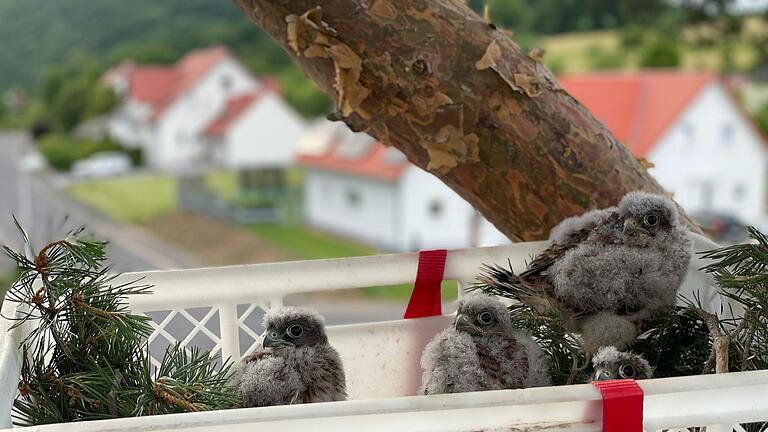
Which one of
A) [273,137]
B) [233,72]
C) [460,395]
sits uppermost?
[233,72]

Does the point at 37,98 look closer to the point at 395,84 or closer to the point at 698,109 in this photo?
the point at 698,109

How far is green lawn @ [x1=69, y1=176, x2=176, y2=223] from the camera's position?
22.4ft

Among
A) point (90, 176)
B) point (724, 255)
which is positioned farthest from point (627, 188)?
point (90, 176)

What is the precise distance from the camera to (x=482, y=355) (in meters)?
0.55

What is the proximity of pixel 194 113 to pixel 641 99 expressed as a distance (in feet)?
21.1

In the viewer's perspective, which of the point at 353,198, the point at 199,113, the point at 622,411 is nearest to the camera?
the point at 622,411

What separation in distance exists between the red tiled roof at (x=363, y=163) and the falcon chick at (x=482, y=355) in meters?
6.04

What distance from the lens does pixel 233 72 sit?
35.9 ft

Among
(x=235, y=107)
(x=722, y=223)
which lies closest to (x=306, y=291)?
(x=722, y=223)

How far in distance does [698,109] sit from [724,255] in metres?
6.45

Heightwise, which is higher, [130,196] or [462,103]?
[130,196]

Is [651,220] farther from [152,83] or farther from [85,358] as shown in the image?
[152,83]

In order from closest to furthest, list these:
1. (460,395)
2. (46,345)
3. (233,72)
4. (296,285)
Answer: (460,395), (46,345), (296,285), (233,72)

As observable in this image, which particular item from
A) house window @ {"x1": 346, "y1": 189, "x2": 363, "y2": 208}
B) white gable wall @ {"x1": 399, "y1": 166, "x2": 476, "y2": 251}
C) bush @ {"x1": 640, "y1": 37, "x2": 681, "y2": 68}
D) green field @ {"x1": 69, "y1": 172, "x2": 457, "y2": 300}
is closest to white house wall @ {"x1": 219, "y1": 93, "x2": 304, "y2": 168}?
green field @ {"x1": 69, "y1": 172, "x2": 457, "y2": 300}
